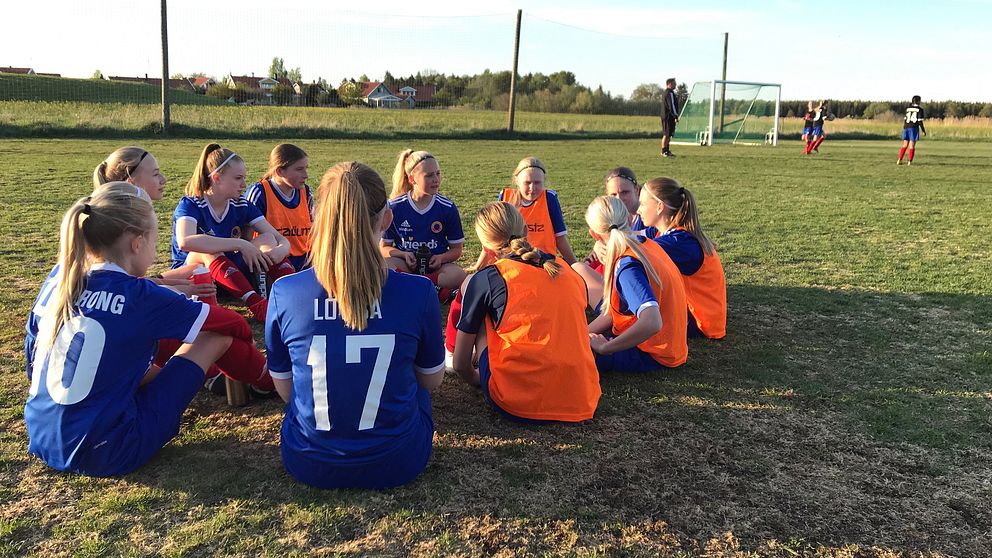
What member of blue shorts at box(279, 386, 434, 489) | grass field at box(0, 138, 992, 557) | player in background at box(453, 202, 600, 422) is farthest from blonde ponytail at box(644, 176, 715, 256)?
blue shorts at box(279, 386, 434, 489)

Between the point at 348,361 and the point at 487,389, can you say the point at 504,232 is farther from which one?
the point at 348,361

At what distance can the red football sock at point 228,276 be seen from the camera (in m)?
5.03

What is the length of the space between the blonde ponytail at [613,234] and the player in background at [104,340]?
2.17m

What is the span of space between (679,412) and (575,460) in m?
0.83

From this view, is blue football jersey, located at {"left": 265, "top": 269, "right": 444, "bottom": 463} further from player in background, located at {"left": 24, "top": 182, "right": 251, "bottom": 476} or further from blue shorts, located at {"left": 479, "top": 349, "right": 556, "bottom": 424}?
blue shorts, located at {"left": 479, "top": 349, "right": 556, "bottom": 424}

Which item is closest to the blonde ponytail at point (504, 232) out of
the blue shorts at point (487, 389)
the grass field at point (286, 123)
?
the blue shorts at point (487, 389)

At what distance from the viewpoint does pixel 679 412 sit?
3.72 metres

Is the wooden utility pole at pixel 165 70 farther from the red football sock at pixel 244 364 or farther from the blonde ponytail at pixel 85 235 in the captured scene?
the blonde ponytail at pixel 85 235

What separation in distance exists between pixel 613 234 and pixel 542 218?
2.06m

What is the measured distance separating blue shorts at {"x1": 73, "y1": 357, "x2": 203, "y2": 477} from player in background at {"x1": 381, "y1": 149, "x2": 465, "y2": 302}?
2.47m

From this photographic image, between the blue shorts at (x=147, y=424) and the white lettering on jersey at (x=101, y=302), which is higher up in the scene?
the white lettering on jersey at (x=101, y=302)

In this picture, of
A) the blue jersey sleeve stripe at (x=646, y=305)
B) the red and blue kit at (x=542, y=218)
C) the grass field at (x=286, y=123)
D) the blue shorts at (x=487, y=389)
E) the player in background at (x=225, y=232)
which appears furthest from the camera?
the grass field at (x=286, y=123)

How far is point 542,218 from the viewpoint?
5.89m

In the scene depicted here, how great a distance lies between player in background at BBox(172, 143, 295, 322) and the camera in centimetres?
493
